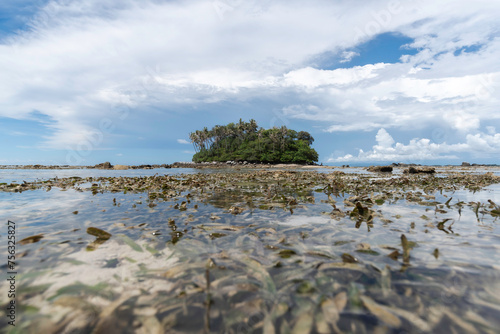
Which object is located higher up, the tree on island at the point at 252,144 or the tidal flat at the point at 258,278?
the tree on island at the point at 252,144

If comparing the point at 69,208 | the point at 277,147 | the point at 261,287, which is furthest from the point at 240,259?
the point at 277,147

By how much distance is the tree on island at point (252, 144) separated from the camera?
356 feet

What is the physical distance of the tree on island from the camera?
108625 mm

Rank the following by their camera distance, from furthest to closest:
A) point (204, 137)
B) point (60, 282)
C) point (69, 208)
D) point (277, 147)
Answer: point (204, 137) → point (277, 147) → point (69, 208) → point (60, 282)

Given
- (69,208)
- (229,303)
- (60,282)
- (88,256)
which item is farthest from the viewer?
(69,208)

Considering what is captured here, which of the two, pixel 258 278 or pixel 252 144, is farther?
pixel 252 144

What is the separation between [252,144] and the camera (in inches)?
4567

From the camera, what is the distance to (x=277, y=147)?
113438mm

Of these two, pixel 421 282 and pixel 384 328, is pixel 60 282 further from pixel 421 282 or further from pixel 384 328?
pixel 421 282

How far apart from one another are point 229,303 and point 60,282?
1.78 metres

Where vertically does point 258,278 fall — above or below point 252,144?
below

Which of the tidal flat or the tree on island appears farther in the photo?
the tree on island

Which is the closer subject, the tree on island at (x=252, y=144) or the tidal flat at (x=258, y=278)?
the tidal flat at (x=258, y=278)

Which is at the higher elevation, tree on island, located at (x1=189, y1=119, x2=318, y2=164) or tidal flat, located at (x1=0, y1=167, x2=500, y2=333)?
tree on island, located at (x1=189, y1=119, x2=318, y2=164)
